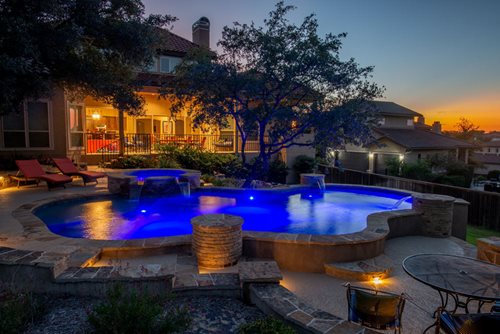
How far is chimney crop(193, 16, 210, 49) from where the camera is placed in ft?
80.3

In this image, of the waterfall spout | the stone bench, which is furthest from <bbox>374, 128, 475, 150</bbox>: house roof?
the stone bench

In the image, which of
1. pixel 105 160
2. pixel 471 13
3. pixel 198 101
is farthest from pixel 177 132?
pixel 471 13

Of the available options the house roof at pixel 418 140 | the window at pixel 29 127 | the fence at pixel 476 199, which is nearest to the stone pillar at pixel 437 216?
the fence at pixel 476 199

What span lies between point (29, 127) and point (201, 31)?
46.2 feet

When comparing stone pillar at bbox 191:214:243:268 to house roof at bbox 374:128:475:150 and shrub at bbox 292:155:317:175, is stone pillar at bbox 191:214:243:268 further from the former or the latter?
house roof at bbox 374:128:475:150

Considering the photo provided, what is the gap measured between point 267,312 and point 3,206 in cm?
925

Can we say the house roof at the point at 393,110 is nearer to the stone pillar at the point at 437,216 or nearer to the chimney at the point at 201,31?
the chimney at the point at 201,31

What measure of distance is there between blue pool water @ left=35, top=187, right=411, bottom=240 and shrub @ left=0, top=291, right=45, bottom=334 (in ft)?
12.7

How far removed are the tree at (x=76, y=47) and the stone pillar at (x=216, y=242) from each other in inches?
203

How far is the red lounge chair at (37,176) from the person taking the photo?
1208 cm

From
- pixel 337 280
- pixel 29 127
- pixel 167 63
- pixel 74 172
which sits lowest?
pixel 337 280

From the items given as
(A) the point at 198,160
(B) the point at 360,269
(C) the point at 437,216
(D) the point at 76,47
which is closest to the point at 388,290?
(B) the point at 360,269

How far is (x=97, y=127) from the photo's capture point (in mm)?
21797

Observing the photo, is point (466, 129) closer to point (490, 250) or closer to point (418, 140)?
point (418, 140)
